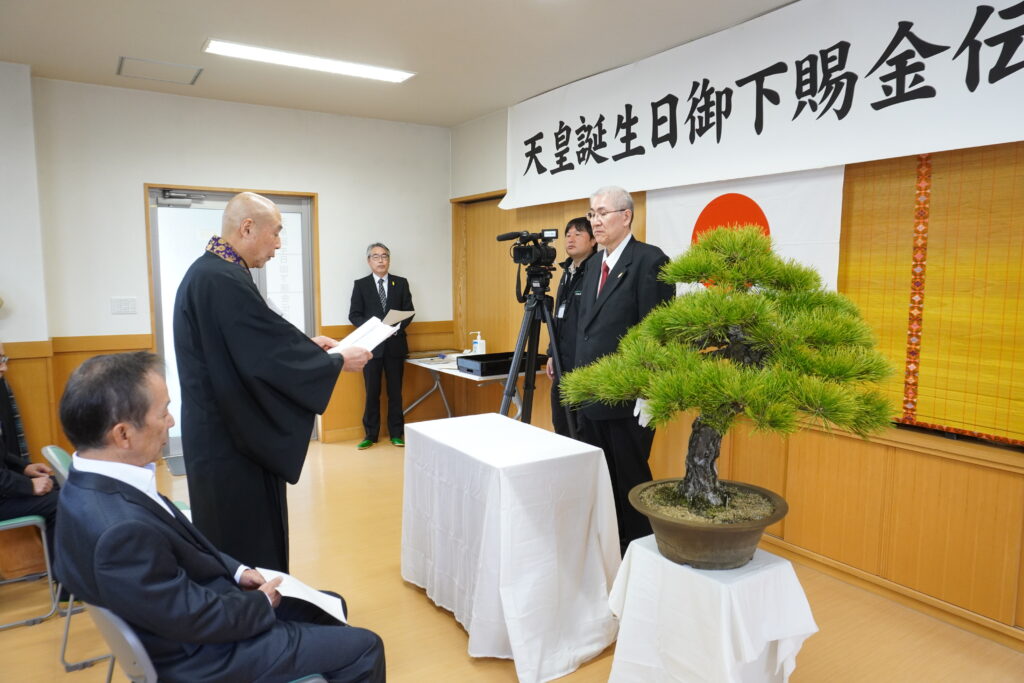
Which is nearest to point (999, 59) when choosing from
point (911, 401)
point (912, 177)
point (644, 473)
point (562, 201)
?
point (912, 177)

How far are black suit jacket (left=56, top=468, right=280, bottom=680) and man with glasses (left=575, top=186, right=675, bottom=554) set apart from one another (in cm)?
161

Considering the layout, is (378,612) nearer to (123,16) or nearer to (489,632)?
(489,632)

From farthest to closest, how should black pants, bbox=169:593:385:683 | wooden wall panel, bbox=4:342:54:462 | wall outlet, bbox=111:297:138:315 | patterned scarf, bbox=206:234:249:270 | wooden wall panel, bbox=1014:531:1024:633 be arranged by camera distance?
wall outlet, bbox=111:297:138:315, wooden wall panel, bbox=4:342:54:462, wooden wall panel, bbox=1014:531:1024:633, patterned scarf, bbox=206:234:249:270, black pants, bbox=169:593:385:683

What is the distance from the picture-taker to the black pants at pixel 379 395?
486 cm

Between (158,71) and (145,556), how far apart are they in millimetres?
3512

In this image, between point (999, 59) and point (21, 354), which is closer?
point (999, 59)

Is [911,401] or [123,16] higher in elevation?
[123,16]

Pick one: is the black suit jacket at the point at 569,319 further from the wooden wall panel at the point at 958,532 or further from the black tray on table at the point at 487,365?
the wooden wall panel at the point at 958,532

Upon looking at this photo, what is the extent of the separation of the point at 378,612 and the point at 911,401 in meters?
2.14

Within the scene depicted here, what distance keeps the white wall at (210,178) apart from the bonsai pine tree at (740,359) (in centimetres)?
372

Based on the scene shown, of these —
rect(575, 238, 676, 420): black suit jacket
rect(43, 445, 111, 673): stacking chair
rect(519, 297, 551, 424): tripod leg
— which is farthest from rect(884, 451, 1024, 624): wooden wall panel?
rect(43, 445, 111, 673): stacking chair

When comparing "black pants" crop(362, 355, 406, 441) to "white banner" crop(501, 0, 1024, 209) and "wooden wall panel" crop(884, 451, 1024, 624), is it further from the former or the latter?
"wooden wall panel" crop(884, 451, 1024, 624)

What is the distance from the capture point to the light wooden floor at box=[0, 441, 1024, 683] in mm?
2047

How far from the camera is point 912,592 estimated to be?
2463 millimetres
